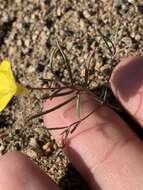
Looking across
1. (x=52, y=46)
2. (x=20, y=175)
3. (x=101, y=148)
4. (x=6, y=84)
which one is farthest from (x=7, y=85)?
(x=52, y=46)

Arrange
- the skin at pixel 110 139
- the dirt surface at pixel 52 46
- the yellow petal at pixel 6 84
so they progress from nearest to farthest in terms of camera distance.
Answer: the yellow petal at pixel 6 84 < the skin at pixel 110 139 < the dirt surface at pixel 52 46

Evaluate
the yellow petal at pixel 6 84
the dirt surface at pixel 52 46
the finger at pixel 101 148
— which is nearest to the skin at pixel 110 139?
the finger at pixel 101 148

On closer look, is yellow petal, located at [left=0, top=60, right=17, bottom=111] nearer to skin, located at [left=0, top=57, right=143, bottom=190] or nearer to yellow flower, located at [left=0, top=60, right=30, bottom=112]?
yellow flower, located at [left=0, top=60, right=30, bottom=112]

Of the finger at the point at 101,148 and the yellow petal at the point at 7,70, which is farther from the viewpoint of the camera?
the finger at the point at 101,148

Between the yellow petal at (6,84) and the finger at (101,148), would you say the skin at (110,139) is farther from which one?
the yellow petal at (6,84)

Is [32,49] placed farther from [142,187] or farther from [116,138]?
[142,187]

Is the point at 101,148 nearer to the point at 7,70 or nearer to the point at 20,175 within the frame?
the point at 20,175
